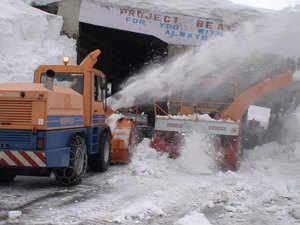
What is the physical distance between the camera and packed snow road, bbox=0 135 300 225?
4.90 meters

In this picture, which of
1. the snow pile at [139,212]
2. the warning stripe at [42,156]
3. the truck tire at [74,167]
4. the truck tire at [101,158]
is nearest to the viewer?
the snow pile at [139,212]

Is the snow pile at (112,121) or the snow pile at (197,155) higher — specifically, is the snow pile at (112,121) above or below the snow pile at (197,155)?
above

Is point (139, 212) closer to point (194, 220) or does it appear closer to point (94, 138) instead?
point (194, 220)

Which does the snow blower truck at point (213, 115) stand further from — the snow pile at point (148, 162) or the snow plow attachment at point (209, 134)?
the snow pile at point (148, 162)

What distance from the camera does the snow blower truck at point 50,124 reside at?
6035 mm

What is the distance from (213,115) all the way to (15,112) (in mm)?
5521

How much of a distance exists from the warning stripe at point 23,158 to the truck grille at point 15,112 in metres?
0.48

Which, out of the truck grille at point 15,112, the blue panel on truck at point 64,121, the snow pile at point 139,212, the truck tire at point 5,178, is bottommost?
the truck tire at point 5,178

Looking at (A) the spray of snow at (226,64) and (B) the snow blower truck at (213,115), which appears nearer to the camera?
(B) the snow blower truck at (213,115)

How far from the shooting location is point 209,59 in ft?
33.7

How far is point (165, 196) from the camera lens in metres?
6.02

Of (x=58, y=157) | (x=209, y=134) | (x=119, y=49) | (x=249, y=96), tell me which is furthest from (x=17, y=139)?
(x=119, y=49)

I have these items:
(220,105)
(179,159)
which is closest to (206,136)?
(179,159)

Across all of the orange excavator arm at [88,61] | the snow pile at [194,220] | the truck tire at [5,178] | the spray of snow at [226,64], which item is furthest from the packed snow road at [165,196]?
the orange excavator arm at [88,61]
